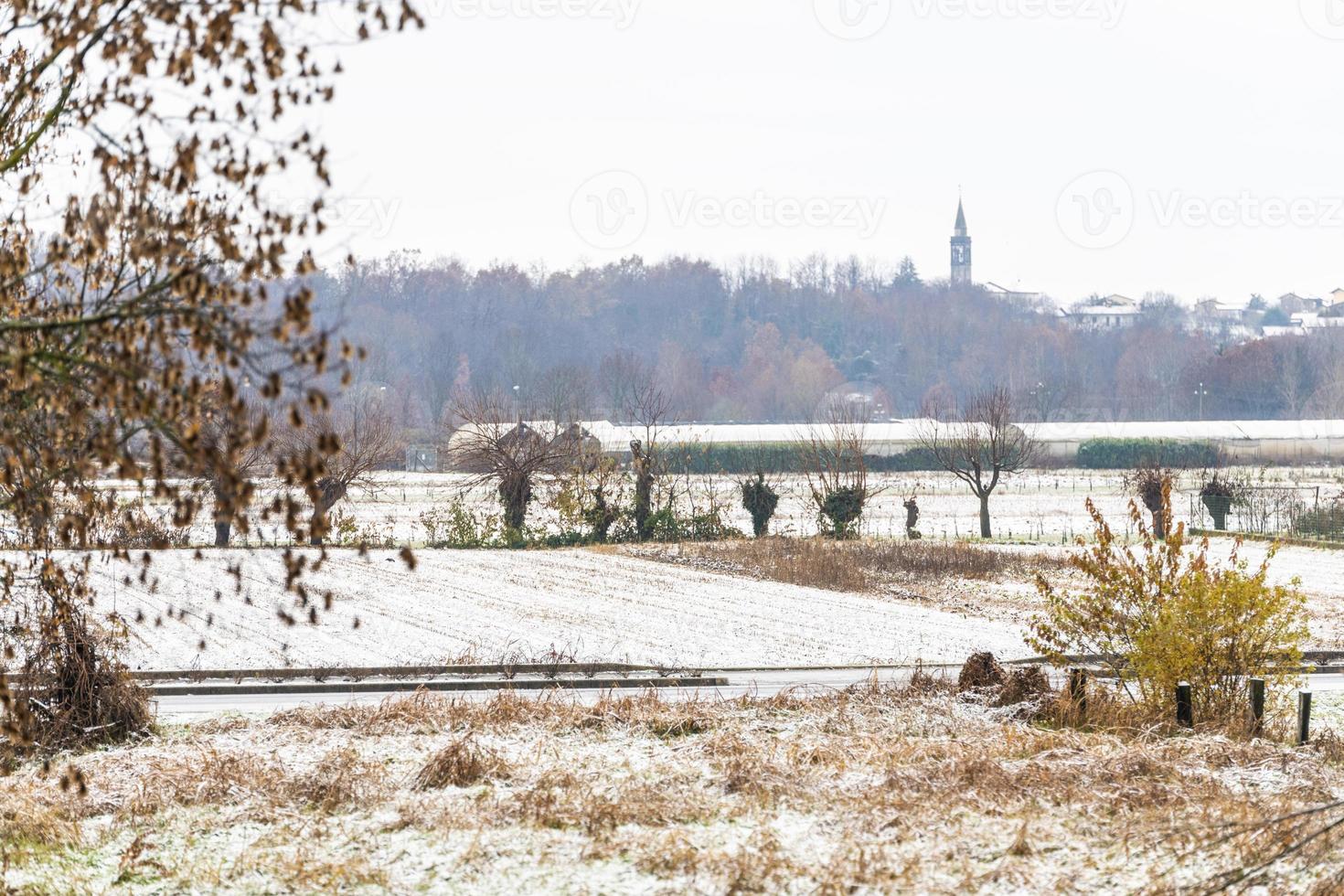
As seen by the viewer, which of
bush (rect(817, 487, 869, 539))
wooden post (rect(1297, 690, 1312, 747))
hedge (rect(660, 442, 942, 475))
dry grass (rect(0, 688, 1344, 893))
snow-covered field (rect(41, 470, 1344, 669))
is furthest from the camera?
hedge (rect(660, 442, 942, 475))

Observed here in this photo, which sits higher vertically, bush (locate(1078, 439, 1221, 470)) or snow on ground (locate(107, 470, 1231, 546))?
bush (locate(1078, 439, 1221, 470))

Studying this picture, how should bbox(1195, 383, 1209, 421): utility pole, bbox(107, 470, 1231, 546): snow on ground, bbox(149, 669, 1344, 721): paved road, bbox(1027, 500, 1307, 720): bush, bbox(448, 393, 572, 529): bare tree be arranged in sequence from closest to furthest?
bbox(1027, 500, 1307, 720): bush
bbox(149, 669, 1344, 721): paved road
bbox(448, 393, 572, 529): bare tree
bbox(107, 470, 1231, 546): snow on ground
bbox(1195, 383, 1209, 421): utility pole

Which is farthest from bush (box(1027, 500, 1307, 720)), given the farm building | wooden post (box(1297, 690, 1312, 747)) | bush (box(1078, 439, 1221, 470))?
the farm building

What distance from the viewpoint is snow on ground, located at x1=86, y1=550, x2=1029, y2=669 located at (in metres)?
17.5

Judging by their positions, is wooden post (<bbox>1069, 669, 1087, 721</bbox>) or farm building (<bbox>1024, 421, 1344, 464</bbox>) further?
farm building (<bbox>1024, 421, 1344, 464</bbox>)

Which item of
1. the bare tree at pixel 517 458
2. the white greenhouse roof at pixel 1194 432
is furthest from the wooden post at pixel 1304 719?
the white greenhouse roof at pixel 1194 432

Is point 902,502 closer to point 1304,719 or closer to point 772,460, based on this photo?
point 772,460

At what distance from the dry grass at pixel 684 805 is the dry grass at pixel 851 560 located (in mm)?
16170

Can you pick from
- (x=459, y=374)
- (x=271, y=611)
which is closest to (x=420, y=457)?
(x=459, y=374)

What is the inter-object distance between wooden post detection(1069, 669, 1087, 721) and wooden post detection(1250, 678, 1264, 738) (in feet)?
4.25

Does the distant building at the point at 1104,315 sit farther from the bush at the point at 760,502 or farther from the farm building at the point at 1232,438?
the bush at the point at 760,502

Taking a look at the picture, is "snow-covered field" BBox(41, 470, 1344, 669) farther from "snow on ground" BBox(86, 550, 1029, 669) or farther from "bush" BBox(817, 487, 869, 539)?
"bush" BBox(817, 487, 869, 539)

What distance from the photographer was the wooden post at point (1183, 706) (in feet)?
36.4

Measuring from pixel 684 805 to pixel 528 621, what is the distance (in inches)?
497
